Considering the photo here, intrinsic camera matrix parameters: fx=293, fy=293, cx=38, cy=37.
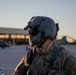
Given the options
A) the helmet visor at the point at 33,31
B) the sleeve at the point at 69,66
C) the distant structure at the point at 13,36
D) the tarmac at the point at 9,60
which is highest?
the helmet visor at the point at 33,31

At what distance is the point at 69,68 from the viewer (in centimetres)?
300

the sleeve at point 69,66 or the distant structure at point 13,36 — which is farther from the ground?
the sleeve at point 69,66

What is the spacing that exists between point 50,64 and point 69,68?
202 mm

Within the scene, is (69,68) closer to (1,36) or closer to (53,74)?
(53,74)

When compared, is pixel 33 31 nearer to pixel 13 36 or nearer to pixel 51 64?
pixel 51 64

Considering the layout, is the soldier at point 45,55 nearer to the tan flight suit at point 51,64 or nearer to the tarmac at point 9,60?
the tan flight suit at point 51,64

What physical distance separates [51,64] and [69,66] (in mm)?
190

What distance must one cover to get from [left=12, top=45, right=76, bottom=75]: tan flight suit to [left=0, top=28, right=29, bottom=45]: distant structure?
110 meters

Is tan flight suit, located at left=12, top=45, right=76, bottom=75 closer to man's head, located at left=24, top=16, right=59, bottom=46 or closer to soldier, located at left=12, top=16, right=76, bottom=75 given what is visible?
soldier, located at left=12, top=16, right=76, bottom=75

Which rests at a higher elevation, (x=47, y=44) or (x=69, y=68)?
(x=47, y=44)

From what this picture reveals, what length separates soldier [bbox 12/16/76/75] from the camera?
2996mm

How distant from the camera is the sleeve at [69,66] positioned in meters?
2.99

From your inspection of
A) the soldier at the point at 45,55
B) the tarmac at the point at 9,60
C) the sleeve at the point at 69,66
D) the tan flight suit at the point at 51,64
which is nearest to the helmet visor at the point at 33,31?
the soldier at the point at 45,55

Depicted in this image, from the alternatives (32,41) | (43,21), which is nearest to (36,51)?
(32,41)
